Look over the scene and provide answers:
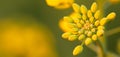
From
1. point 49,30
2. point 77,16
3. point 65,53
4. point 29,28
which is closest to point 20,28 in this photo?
point 29,28

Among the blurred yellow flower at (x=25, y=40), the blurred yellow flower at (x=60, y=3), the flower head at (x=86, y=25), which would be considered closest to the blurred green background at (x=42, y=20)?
the blurred yellow flower at (x=25, y=40)

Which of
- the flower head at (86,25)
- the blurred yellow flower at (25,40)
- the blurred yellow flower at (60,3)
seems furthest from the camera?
the blurred yellow flower at (25,40)

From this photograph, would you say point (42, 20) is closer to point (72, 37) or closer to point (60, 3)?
point (60, 3)

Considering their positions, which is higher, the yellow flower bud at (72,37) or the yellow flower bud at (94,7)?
the yellow flower bud at (94,7)

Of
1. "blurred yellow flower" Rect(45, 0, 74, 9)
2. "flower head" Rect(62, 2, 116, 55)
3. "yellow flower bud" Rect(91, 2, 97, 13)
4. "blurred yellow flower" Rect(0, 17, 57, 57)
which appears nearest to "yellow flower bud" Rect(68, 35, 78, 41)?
"flower head" Rect(62, 2, 116, 55)

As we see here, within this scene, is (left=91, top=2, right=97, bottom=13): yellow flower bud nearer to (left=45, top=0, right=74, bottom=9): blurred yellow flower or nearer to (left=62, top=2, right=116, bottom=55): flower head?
(left=62, top=2, right=116, bottom=55): flower head

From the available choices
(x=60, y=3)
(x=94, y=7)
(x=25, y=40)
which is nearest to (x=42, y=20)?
(x=25, y=40)

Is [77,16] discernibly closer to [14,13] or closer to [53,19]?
[53,19]

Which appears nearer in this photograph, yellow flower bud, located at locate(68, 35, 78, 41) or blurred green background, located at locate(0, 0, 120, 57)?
yellow flower bud, located at locate(68, 35, 78, 41)

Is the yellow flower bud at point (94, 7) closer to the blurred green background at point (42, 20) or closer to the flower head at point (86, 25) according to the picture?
the flower head at point (86, 25)
